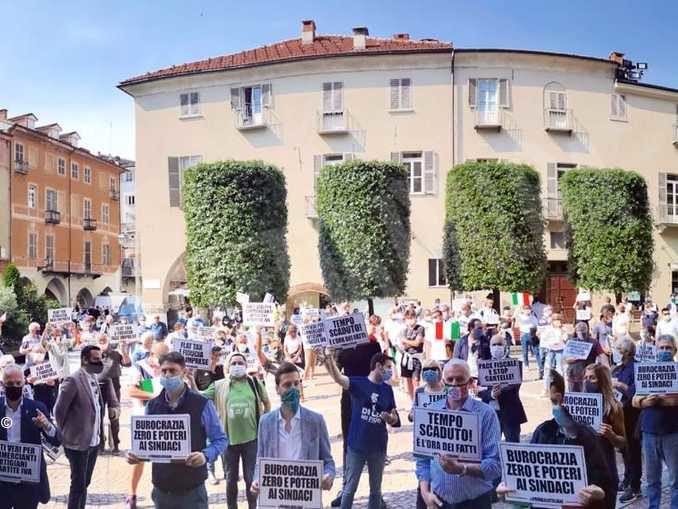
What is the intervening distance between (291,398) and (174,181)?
33.9 m

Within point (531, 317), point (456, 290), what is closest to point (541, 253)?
point (456, 290)

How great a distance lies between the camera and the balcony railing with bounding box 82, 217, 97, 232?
65500 mm

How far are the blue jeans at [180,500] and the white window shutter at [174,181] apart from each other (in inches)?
1323

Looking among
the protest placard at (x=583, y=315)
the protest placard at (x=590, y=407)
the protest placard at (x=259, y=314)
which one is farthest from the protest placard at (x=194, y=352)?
the protest placard at (x=583, y=315)

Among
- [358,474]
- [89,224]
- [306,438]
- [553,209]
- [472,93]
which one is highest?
[472,93]

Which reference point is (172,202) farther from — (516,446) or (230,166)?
(516,446)

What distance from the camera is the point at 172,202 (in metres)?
39.1

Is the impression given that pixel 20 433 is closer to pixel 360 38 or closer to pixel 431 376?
pixel 431 376

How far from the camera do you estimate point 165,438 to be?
6141mm

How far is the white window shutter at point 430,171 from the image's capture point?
36125mm

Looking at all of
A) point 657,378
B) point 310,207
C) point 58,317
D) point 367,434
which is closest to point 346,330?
point 367,434

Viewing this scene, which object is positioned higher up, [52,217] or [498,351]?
[52,217]

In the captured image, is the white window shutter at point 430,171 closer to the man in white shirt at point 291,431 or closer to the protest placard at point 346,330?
the protest placard at point 346,330

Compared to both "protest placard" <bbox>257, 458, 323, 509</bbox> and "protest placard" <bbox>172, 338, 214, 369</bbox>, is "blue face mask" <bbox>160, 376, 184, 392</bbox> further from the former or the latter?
"protest placard" <bbox>172, 338, 214, 369</bbox>
